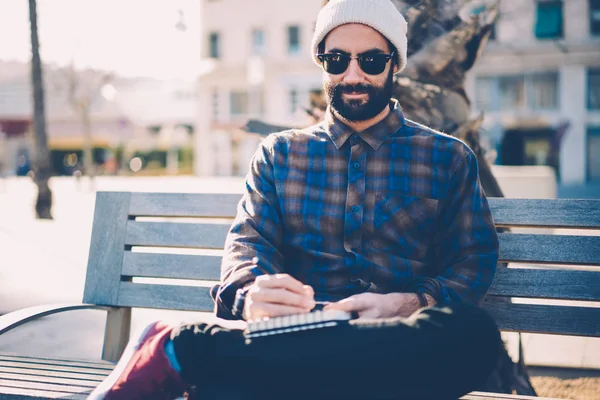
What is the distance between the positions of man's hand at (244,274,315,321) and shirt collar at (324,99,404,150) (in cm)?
70

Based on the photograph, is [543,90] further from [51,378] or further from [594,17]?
[51,378]

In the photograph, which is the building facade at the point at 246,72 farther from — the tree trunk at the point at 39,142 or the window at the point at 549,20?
the tree trunk at the point at 39,142

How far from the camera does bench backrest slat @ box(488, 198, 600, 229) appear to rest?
283cm

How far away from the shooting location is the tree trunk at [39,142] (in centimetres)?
1502

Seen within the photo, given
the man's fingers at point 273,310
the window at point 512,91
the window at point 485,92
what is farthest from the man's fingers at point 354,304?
the window at point 512,91

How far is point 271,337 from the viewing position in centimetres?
196

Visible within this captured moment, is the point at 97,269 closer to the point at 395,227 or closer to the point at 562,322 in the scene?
the point at 395,227

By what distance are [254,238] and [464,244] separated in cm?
74

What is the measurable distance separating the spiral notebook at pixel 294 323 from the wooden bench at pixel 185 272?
82 cm

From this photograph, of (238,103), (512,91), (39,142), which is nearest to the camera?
(39,142)

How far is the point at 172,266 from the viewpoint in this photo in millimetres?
3291

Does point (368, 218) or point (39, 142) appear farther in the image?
point (39, 142)

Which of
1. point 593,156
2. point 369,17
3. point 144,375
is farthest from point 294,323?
point 593,156

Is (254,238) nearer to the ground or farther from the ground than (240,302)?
farther from the ground
